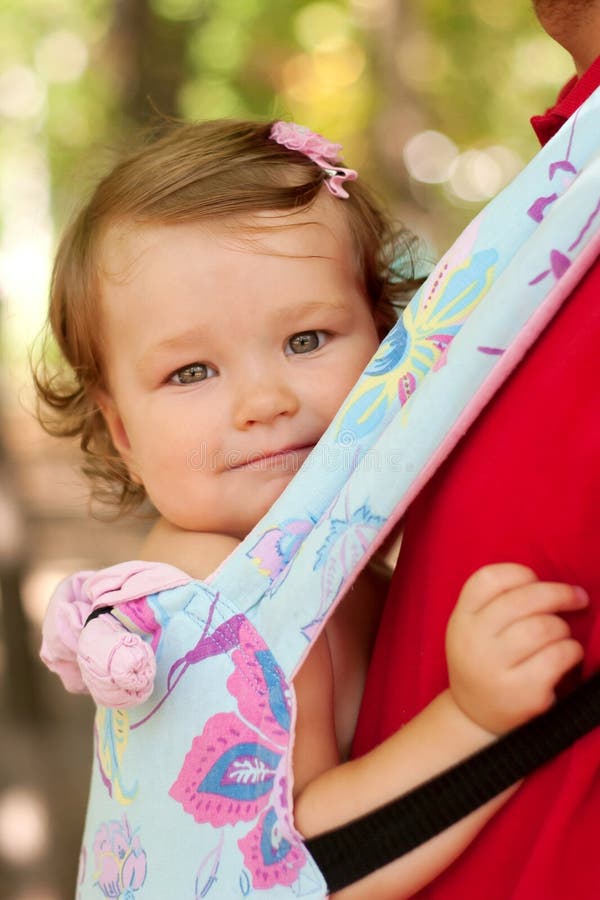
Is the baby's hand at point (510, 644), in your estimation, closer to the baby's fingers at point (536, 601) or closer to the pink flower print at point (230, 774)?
the baby's fingers at point (536, 601)

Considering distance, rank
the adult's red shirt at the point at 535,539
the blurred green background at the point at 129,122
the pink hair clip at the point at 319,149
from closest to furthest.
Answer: the adult's red shirt at the point at 535,539 < the pink hair clip at the point at 319,149 < the blurred green background at the point at 129,122

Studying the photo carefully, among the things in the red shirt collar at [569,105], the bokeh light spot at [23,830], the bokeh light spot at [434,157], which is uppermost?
the red shirt collar at [569,105]

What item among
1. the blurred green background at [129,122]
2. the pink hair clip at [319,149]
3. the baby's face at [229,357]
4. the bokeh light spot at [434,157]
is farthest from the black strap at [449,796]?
the bokeh light spot at [434,157]

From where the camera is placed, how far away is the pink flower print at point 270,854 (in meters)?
0.98

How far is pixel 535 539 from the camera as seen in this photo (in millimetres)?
916

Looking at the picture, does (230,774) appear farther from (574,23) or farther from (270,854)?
(574,23)

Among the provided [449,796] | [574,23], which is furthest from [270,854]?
[574,23]

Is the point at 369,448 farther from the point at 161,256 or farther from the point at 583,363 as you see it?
the point at 161,256

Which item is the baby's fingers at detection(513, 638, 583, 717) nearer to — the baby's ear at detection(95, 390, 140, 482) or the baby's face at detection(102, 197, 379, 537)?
the baby's face at detection(102, 197, 379, 537)

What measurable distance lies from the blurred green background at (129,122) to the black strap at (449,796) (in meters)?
2.63

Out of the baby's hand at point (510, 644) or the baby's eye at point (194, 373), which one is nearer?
the baby's hand at point (510, 644)

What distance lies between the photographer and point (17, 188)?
10.4 m

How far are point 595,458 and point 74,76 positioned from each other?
10.2 meters

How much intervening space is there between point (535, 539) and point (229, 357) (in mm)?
563
